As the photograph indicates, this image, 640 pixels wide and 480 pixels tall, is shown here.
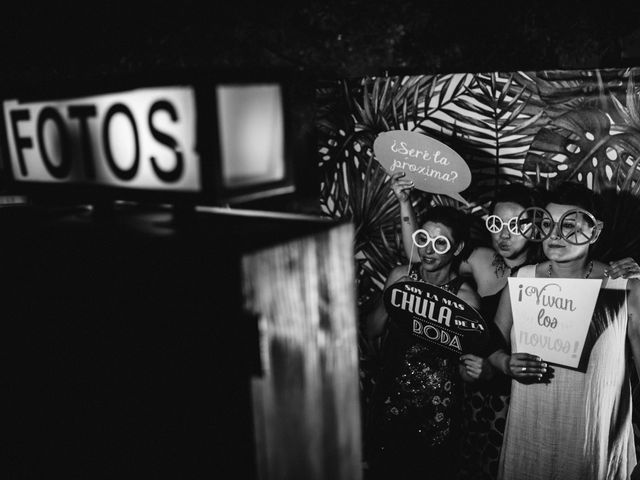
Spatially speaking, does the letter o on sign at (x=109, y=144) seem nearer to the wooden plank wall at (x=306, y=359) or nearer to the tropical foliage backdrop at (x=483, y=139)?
the wooden plank wall at (x=306, y=359)

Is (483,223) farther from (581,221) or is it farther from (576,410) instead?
(576,410)

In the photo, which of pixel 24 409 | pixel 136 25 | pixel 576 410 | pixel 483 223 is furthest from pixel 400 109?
pixel 24 409

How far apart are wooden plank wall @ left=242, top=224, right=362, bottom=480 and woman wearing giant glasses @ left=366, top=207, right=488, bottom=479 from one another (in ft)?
8.43

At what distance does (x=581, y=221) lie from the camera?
390cm

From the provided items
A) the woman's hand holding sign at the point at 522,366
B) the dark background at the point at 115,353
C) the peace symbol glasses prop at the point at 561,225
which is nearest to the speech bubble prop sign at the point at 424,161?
the peace symbol glasses prop at the point at 561,225

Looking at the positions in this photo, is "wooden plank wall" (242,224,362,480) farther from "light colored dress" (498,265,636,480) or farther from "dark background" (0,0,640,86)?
"dark background" (0,0,640,86)

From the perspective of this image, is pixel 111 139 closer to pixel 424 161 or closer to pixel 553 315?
pixel 424 161

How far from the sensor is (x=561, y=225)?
157 inches

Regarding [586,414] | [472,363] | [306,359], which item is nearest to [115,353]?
[306,359]

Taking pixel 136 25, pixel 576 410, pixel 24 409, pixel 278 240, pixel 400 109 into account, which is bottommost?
pixel 576 410

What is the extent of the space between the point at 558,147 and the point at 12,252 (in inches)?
129

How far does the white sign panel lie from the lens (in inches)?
86.4

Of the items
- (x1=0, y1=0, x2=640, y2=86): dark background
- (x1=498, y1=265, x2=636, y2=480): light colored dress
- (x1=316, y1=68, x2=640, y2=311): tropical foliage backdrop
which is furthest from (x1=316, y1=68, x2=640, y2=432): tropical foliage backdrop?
(x1=498, y1=265, x2=636, y2=480): light colored dress

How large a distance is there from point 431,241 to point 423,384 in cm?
119
